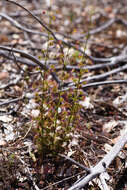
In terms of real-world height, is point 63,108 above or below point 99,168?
above

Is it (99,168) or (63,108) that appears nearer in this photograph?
(99,168)

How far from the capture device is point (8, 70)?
2.80 metres

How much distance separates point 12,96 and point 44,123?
765 millimetres

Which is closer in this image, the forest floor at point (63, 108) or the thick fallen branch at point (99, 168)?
the thick fallen branch at point (99, 168)

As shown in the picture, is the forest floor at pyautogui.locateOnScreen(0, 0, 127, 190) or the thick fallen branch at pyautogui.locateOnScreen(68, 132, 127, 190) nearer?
the thick fallen branch at pyautogui.locateOnScreen(68, 132, 127, 190)

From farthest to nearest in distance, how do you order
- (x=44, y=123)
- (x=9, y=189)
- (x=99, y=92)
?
(x=99, y=92) < (x=44, y=123) < (x=9, y=189)

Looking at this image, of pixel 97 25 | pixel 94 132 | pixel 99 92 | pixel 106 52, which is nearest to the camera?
pixel 94 132

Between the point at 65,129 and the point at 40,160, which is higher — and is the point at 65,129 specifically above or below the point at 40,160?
above

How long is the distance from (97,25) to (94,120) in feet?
7.73

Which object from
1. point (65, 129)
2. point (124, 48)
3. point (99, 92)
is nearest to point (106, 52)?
point (124, 48)

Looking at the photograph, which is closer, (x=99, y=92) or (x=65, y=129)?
(x=65, y=129)

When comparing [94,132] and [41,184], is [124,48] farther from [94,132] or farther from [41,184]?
[41,184]

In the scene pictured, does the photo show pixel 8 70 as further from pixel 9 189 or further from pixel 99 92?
pixel 9 189

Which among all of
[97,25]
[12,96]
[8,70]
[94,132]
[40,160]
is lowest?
[40,160]
